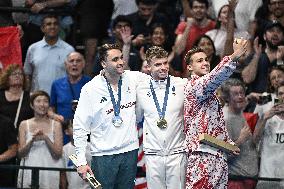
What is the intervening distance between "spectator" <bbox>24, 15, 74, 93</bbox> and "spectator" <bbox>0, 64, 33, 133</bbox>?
876 mm

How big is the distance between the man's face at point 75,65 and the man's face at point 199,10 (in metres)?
1.90

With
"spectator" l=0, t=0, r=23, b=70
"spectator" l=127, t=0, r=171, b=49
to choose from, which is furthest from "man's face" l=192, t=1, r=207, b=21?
"spectator" l=0, t=0, r=23, b=70

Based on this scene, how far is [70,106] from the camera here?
15414 mm

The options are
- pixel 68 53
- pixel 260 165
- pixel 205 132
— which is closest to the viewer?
pixel 205 132

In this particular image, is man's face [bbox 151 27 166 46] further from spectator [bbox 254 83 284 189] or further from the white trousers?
the white trousers

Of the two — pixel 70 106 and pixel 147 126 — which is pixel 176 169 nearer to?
pixel 147 126

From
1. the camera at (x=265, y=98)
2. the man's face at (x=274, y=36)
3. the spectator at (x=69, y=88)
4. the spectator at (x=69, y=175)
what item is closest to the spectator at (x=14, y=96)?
the spectator at (x=69, y=88)

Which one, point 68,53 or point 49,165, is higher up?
point 68,53

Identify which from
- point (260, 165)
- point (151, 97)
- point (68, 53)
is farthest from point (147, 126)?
point (68, 53)

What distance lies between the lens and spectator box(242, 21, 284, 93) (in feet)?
50.4

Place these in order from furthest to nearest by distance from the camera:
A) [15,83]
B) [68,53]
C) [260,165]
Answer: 1. [68,53]
2. [15,83]
3. [260,165]

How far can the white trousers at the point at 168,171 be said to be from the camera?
1219cm

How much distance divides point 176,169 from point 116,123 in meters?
0.82

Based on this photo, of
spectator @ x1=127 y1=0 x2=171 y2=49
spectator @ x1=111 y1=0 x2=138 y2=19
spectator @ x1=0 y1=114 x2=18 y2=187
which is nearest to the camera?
spectator @ x1=0 y1=114 x2=18 y2=187
